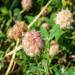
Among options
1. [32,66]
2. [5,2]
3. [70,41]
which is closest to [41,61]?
[32,66]

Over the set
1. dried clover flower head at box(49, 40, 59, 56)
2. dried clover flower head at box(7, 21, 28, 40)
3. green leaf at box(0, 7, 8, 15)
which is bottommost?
dried clover flower head at box(49, 40, 59, 56)

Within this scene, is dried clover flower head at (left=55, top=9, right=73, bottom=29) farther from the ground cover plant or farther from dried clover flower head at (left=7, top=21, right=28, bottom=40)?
dried clover flower head at (left=7, top=21, right=28, bottom=40)

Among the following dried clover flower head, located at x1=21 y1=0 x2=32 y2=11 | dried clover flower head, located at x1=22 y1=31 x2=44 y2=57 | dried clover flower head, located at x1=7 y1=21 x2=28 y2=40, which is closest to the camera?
dried clover flower head, located at x1=22 y1=31 x2=44 y2=57

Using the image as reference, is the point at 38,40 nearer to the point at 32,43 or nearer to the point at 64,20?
the point at 32,43

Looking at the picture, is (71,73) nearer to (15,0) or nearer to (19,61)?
(19,61)

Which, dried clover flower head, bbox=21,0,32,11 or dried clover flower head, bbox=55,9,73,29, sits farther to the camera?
dried clover flower head, bbox=21,0,32,11

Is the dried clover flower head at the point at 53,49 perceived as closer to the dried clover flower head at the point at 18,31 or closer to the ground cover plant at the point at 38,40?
the ground cover plant at the point at 38,40

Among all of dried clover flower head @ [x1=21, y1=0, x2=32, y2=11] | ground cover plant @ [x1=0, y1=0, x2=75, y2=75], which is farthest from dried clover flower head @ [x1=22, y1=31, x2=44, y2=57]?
dried clover flower head @ [x1=21, y1=0, x2=32, y2=11]

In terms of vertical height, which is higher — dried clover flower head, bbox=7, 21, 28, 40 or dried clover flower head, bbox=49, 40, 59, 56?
dried clover flower head, bbox=7, 21, 28, 40

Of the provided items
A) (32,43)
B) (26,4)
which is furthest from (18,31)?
(26,4)
